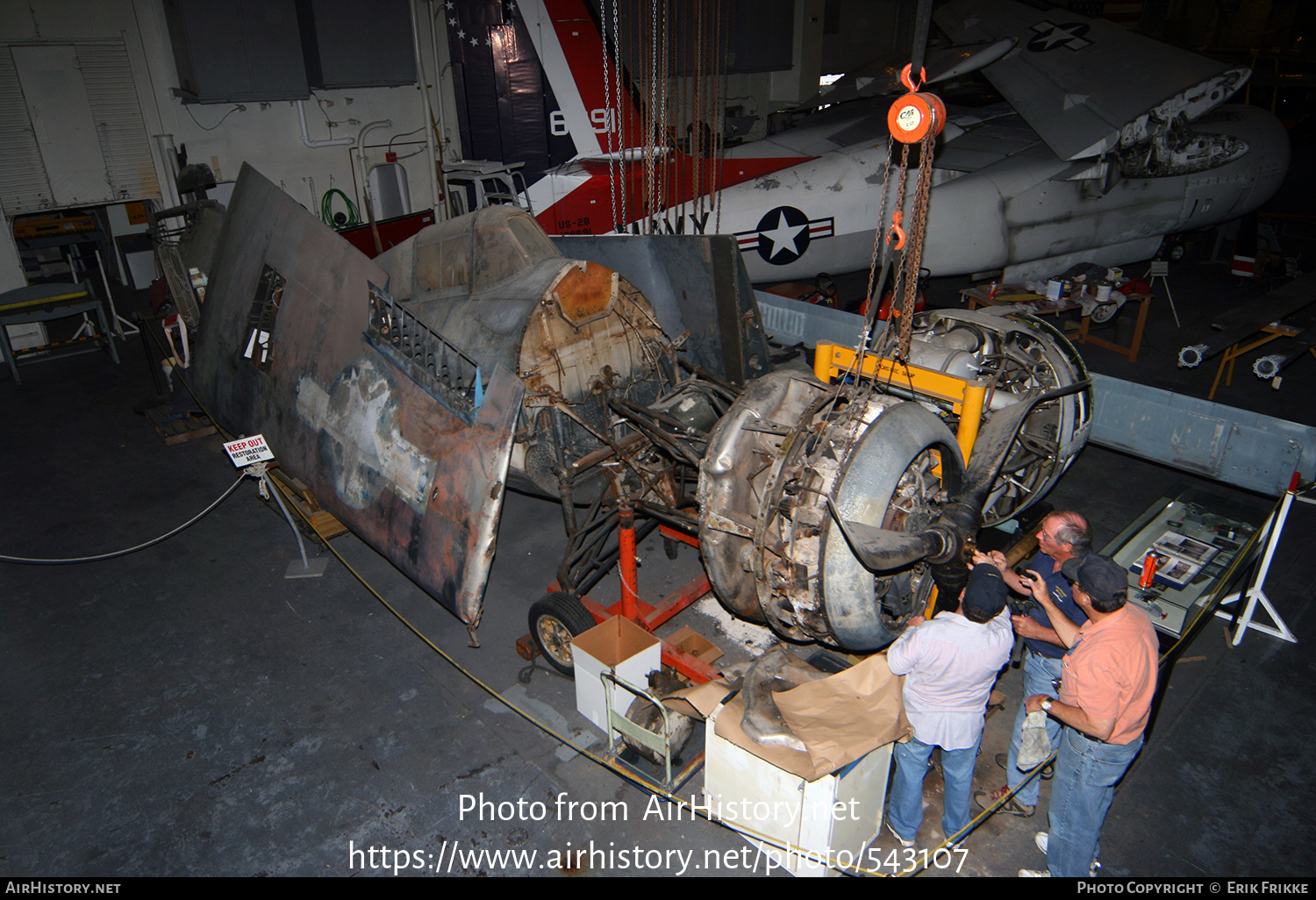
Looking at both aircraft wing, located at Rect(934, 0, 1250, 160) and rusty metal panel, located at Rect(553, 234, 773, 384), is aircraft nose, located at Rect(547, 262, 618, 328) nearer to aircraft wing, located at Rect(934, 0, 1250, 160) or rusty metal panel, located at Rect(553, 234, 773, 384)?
rusty metal panel, located at Rect(553, 234, 773, 384)

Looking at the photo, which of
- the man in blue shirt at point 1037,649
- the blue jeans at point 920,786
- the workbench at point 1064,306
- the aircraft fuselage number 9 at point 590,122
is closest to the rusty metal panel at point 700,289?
the man in blue shirt at point 1037,649

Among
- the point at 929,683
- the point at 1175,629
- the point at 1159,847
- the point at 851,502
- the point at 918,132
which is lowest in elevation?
the point at 1159,847

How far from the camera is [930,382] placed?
5.65m

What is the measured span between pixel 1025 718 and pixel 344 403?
18.0 feet

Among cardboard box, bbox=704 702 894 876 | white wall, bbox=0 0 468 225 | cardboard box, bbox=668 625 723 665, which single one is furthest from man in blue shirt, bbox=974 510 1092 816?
white wall, bbox=0 0 468 225

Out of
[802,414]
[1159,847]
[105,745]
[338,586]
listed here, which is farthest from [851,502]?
[105,745]

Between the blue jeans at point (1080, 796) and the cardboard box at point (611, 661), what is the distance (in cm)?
256

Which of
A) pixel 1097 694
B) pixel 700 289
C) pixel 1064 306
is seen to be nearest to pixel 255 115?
pixel 700 289

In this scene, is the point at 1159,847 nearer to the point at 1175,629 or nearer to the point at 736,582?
the point at 1175,629

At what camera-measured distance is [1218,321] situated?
10516 mm

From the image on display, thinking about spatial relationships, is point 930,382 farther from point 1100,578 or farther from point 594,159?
point 594,159

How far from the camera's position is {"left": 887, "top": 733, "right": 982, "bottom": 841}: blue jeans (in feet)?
14.4

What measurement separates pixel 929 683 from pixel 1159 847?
200cm

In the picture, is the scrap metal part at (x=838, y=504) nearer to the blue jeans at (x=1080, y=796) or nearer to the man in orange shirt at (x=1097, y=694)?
the man in orange shirt at (x=1097, y=694)
